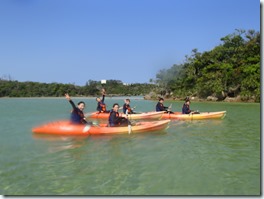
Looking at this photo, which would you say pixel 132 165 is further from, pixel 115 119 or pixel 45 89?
pixel 45 89

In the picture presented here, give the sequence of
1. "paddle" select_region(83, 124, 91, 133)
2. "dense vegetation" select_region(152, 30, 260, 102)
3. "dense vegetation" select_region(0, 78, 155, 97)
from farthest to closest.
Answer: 1. "dense vegetation" select_region(0, 78, 155, 97)
2. "dense vegetation" select_region(152, 30, 260, 102)
3. "paddle" select_region(83, 124, 91, 133)

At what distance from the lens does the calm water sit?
14.8 feet

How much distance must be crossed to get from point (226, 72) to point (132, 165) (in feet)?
107

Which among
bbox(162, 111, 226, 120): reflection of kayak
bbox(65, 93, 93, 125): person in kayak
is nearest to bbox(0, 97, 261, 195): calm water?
bbox(65, 93, 93, 125): person in kayak

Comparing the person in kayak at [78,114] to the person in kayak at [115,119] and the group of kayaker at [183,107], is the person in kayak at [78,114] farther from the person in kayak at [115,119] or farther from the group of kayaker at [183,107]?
the group of kayaker at [183,107]

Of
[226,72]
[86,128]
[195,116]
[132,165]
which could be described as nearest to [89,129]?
[86,128]

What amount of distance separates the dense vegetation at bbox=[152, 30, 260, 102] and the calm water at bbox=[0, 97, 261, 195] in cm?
2596

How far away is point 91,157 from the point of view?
256 inches

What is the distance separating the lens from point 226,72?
36.1 m

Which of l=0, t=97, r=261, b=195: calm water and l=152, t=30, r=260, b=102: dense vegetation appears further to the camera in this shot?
l=152, t=30, r=260, b=102: dense vegetation

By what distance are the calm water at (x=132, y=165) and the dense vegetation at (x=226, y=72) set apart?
26.0m

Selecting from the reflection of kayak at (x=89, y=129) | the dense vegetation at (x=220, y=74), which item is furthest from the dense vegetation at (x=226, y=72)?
the reflection of kayak at (x=89, y=129)

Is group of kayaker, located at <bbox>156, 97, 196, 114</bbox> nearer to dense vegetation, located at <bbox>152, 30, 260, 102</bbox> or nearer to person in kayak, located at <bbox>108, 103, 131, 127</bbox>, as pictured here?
person in kayak, located at <bbox>108, 103, 131, 127</bbox>

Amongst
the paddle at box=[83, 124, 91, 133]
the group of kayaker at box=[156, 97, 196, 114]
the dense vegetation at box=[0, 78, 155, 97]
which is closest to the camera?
the paddle at box=[83, 124, 91, 133]
